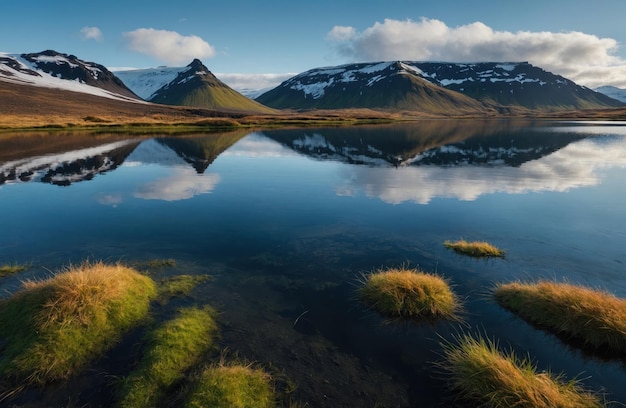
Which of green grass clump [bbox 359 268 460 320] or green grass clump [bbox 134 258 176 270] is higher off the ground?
green grass clump [bbox 359 268 460 320]

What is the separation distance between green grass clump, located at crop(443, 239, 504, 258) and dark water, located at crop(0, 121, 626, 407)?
676 mm

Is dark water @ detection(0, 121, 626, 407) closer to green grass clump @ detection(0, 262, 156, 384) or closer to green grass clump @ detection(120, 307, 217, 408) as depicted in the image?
green grass clump @ detection(120, 307, 217, 408)

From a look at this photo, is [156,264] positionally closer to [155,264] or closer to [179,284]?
[155,264]

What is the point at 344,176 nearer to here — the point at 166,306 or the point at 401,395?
the point at 166,306

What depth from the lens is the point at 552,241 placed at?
20078mm

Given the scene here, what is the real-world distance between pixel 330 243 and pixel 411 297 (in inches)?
285

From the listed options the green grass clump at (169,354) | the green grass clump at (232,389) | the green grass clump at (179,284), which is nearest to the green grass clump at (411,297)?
the green grass clump at (232,389)

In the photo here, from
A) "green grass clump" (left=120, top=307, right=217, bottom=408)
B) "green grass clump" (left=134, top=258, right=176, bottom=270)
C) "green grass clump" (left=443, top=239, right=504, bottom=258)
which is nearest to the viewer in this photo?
"green grass clump" (left=120, top=307, right=217, bottom=408)

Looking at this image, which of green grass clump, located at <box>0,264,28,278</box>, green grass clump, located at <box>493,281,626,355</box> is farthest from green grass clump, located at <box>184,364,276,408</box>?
green grass clump, located at <box>0,264,28,278</box>

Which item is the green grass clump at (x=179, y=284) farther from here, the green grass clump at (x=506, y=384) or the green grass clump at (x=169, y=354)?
the green grass clump at (x=506, y=384)

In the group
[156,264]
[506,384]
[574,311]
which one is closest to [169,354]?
[156,264]

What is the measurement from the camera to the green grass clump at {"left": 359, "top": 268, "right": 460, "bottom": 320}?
13.0 meters

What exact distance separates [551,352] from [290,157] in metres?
50.8

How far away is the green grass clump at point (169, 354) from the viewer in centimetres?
882
